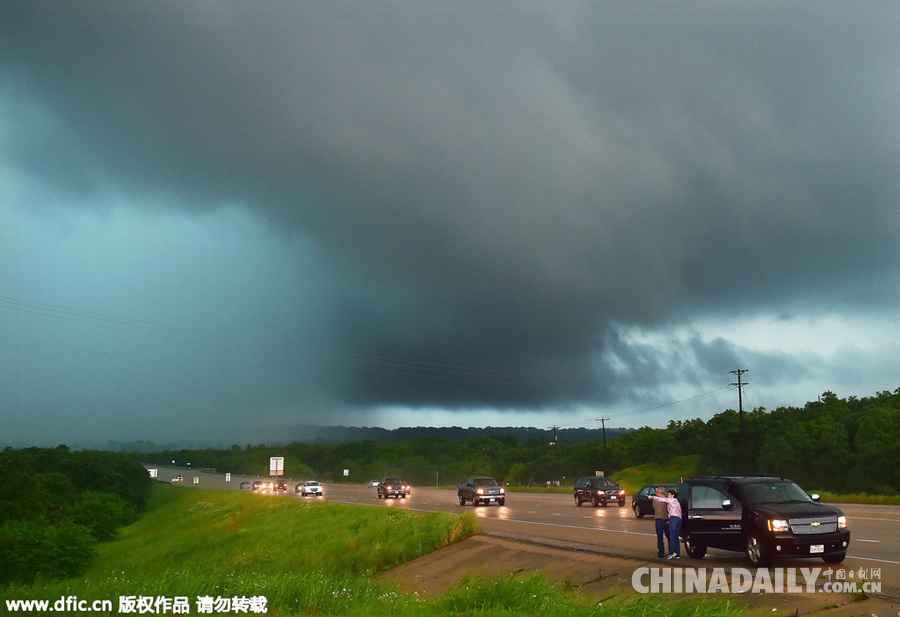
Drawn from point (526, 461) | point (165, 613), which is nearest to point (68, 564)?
point (165, 613)

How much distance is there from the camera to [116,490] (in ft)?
438

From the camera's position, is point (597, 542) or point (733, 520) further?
point (597, 542)

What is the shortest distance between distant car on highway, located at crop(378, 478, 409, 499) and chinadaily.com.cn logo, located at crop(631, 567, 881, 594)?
172 feet

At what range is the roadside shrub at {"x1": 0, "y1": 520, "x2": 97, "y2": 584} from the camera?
218ft

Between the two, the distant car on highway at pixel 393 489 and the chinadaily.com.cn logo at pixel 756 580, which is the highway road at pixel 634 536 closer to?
the chinadaily.com.cn logo at pixel 756 580

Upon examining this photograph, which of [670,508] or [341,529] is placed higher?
[670,508]

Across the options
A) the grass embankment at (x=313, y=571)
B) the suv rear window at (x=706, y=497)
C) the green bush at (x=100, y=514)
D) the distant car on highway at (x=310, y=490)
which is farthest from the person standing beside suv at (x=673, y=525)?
the green bush at (x=100, y=514)

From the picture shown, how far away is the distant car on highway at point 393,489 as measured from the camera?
6712 centimetres

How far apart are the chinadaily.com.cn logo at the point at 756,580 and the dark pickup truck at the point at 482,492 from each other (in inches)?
1366

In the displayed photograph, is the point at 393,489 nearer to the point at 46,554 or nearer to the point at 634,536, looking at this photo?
the point at 46,554

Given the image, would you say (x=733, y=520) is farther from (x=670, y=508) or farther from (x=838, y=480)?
(x=838, y=480)

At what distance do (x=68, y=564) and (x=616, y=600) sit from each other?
2576 inches

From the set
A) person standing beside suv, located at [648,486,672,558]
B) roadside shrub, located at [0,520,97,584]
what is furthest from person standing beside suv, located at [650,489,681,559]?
roadside shrub, located at [0,520,97,584]

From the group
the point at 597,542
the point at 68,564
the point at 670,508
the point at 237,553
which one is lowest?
the point at 68,564
